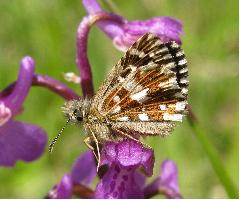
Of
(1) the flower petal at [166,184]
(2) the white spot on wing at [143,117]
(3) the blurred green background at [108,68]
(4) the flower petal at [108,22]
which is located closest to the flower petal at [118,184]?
(2) the white spot on wing at [143,117]

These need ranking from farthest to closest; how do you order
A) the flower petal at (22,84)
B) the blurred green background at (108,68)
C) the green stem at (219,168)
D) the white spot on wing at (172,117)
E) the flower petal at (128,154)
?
the blurred green background at (108,68)
the green stem at (219,168)
the flower petal at (22,84)
the flower petal at (128,154)
the white spot on wing at (172,117)

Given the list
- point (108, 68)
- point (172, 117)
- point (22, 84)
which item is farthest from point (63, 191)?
point (108, 68)

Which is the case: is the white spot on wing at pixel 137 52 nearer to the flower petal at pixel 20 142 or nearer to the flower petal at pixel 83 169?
the flower petal at pixel 20 142

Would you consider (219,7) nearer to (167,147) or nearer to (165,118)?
(167,147)

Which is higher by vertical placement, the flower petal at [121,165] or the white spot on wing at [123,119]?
the white spot on wing at [123,119]

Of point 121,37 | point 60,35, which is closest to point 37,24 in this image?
point 60,35

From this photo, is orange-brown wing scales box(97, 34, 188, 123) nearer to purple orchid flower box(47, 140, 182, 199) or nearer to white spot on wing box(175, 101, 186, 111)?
white spot on wing box(175, 101, 186, 111)

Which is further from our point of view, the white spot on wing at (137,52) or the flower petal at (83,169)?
the flower petal at (83,169)
